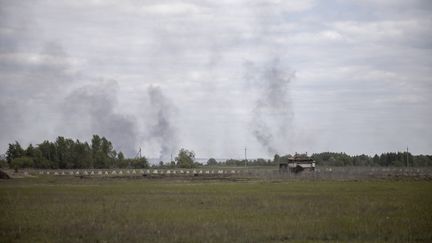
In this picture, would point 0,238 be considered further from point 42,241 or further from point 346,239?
point 346,239

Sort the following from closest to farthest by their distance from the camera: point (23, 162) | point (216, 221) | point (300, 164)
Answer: point (216, 221)
point (300, 164)
point (23, 162)

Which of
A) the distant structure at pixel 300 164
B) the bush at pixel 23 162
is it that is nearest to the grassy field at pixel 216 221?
the distant structure at pixel 300 164

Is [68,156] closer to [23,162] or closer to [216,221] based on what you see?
[23,162]

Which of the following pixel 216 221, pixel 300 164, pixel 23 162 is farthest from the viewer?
pixel 23 162

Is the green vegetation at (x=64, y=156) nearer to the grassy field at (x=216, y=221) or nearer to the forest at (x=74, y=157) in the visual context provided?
the forest at (x=74, y=157)

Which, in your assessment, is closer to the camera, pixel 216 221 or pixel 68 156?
pixel 216 221

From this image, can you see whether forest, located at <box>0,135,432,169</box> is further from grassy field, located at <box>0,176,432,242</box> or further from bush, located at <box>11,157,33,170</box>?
grassy field, located at <box>0,176,432,242</box>

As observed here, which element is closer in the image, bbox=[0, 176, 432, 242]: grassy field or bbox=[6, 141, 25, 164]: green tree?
bbox=[0, 176, 432, 242]: grassy field

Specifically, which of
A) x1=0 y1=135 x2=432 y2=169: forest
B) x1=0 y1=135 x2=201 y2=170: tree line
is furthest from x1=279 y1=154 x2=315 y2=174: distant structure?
x1=0 y1=135 x2=201 y2=170: tree line

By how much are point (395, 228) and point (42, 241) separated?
42.9 ft

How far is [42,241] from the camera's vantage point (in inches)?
795

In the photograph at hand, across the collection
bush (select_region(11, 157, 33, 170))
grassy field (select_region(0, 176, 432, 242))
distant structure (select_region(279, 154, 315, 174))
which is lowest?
grassy field (select_region(0, 176, 432, 242))

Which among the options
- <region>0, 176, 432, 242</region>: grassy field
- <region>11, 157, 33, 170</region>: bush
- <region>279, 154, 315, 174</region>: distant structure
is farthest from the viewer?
<region>11, 157, 33, 170</region>: bush

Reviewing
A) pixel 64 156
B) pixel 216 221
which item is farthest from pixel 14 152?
pixel 216 221
